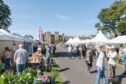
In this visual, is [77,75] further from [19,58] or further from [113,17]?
[113,17]

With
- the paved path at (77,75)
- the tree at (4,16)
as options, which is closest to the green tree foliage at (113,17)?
the tree at (4,16)

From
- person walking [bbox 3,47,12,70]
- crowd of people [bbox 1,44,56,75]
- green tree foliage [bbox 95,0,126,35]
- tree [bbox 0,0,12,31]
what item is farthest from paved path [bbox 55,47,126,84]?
green tree foliage [bbox 95,0,126,35]

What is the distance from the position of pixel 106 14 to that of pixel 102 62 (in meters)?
83.3

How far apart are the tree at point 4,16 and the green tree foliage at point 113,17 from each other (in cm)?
3585

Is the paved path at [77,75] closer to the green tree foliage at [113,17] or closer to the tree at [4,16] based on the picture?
the tree at [4,16]

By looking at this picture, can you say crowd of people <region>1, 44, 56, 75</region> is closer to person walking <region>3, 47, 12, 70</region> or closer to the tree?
person walking <region>3, 47, 12, 70</region>

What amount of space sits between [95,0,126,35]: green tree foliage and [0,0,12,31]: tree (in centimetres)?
3585

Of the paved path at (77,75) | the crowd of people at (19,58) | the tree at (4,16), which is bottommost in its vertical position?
the paved path at (77,75)

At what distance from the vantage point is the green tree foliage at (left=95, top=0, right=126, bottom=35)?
90950mm

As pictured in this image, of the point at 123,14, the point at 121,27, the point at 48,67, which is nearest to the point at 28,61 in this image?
the point at 48,67

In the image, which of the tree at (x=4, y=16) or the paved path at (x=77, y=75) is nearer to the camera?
the paved path at (x=77, y=75)

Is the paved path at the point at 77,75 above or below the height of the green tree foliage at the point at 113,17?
below

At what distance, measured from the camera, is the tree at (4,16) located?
5706 centimetres

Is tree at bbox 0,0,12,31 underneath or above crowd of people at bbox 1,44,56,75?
above
